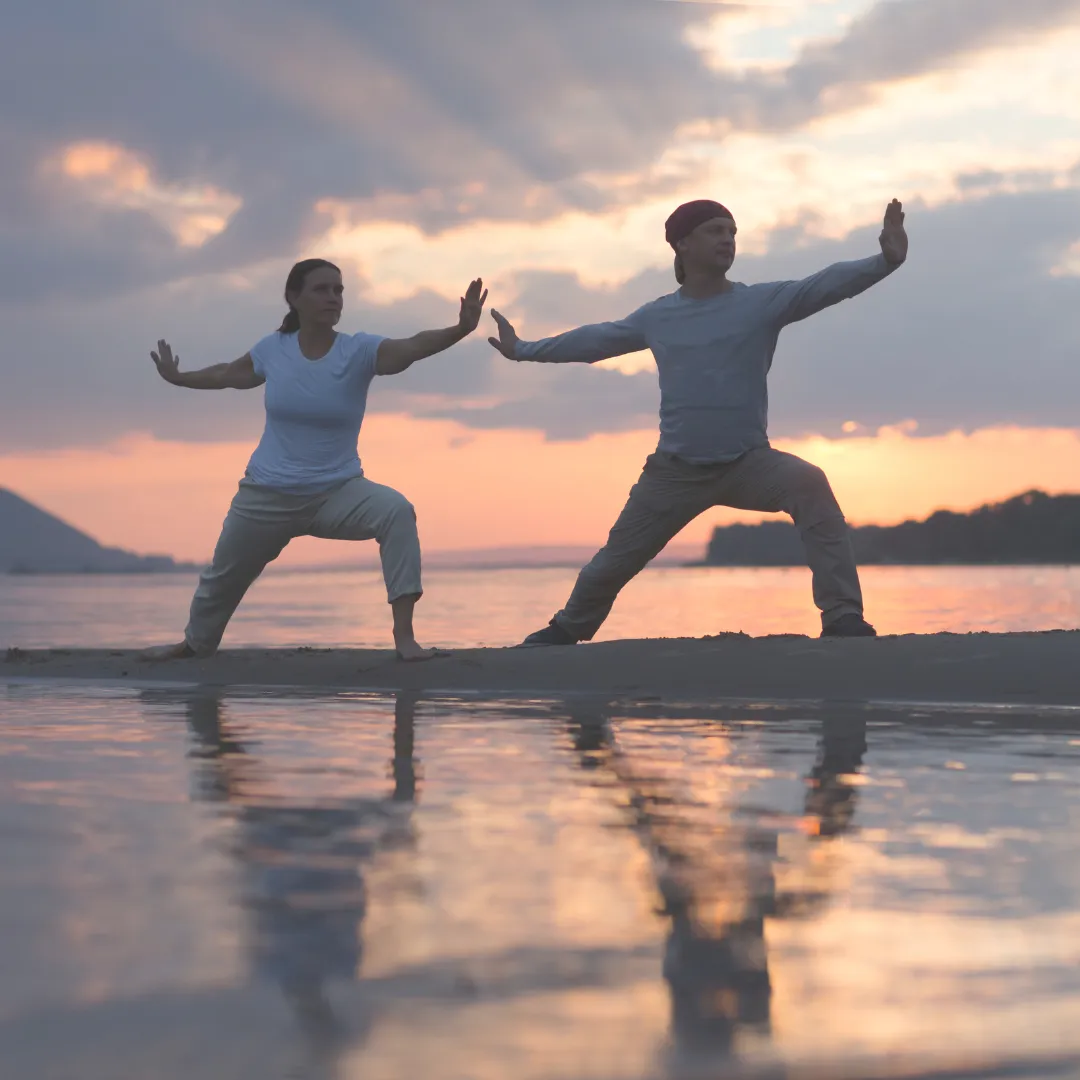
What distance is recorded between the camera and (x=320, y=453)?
8.29 metres

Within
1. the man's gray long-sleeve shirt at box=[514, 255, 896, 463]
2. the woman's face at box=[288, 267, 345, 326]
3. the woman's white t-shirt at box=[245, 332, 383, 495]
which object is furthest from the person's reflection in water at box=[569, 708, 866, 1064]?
the woman's face at box=[288, 267, 345, 326]

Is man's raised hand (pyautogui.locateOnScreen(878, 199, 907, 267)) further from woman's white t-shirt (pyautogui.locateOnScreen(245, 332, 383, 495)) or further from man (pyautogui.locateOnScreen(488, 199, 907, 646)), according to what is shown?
woman's white t-shirt (pyautogui.locateOnScreen(245, 332, 383, 495))

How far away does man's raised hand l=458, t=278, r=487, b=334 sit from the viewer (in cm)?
786

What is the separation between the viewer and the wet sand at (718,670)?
708 cm

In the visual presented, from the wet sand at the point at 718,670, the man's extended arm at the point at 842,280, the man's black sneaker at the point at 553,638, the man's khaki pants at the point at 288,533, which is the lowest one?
the wet sand at the point at 718,670

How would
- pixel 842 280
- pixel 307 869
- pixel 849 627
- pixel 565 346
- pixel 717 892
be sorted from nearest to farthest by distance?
pixel 717 892 < pixel 307 869 < pixel 842 280 < pixel 849 627 < pixel 565 346

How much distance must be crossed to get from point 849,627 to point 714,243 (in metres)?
2.00

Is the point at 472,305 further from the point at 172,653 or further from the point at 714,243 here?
the point at 172,653

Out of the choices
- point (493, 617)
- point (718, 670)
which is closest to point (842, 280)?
point (718, 670)

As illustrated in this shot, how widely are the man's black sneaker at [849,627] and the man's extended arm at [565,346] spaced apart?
1741 millimetres

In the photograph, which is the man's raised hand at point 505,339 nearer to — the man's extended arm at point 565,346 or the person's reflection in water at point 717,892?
the man's extended arm at point 565,346

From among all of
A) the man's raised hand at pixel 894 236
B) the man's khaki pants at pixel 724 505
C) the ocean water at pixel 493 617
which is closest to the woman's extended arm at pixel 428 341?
the man's khaki pants at pixel 724 505

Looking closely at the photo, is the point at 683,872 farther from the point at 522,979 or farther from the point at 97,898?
the point at 97,898

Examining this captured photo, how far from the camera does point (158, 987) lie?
8.00ft
